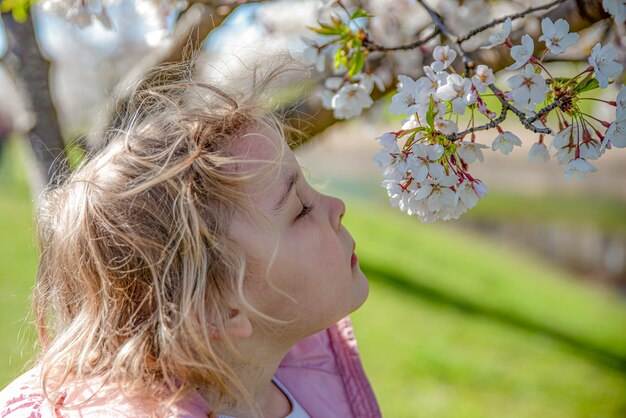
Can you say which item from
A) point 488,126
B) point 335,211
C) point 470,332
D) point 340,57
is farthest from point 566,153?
point 470,332

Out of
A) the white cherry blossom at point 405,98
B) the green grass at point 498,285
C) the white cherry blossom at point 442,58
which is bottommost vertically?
the green grass at point 498,285

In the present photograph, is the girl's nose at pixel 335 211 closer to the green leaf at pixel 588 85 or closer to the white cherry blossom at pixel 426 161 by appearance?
the white cherry blossom at pixel 426 161

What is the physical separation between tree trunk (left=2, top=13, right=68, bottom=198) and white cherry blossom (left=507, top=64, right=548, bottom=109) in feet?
3.95

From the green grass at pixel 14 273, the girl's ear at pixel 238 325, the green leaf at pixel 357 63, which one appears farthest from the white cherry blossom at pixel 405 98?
the green grass at pixel 14 273

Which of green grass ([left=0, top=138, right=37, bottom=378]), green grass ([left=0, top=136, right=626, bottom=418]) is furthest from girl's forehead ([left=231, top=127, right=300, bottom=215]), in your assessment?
green grass ([left=0, top=136, right=626, bottom=418])

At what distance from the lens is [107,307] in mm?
1324

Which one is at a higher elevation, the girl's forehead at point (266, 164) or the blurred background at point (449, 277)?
the girl's forehead at point (266, 164)

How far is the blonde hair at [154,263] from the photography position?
50.3 inches

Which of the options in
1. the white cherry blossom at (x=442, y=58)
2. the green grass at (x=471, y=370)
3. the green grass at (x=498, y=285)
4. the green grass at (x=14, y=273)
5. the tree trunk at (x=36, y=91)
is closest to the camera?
the white cherry blossom at (x=442, y=58)

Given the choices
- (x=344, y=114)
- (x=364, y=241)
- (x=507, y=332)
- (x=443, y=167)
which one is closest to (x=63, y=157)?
(x=344, y=114)

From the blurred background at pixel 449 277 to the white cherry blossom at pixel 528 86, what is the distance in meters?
0.69

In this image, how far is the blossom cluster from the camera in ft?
3.46

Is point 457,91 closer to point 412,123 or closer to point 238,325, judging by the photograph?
point 412,123

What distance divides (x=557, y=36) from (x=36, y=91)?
1335 millimetres
